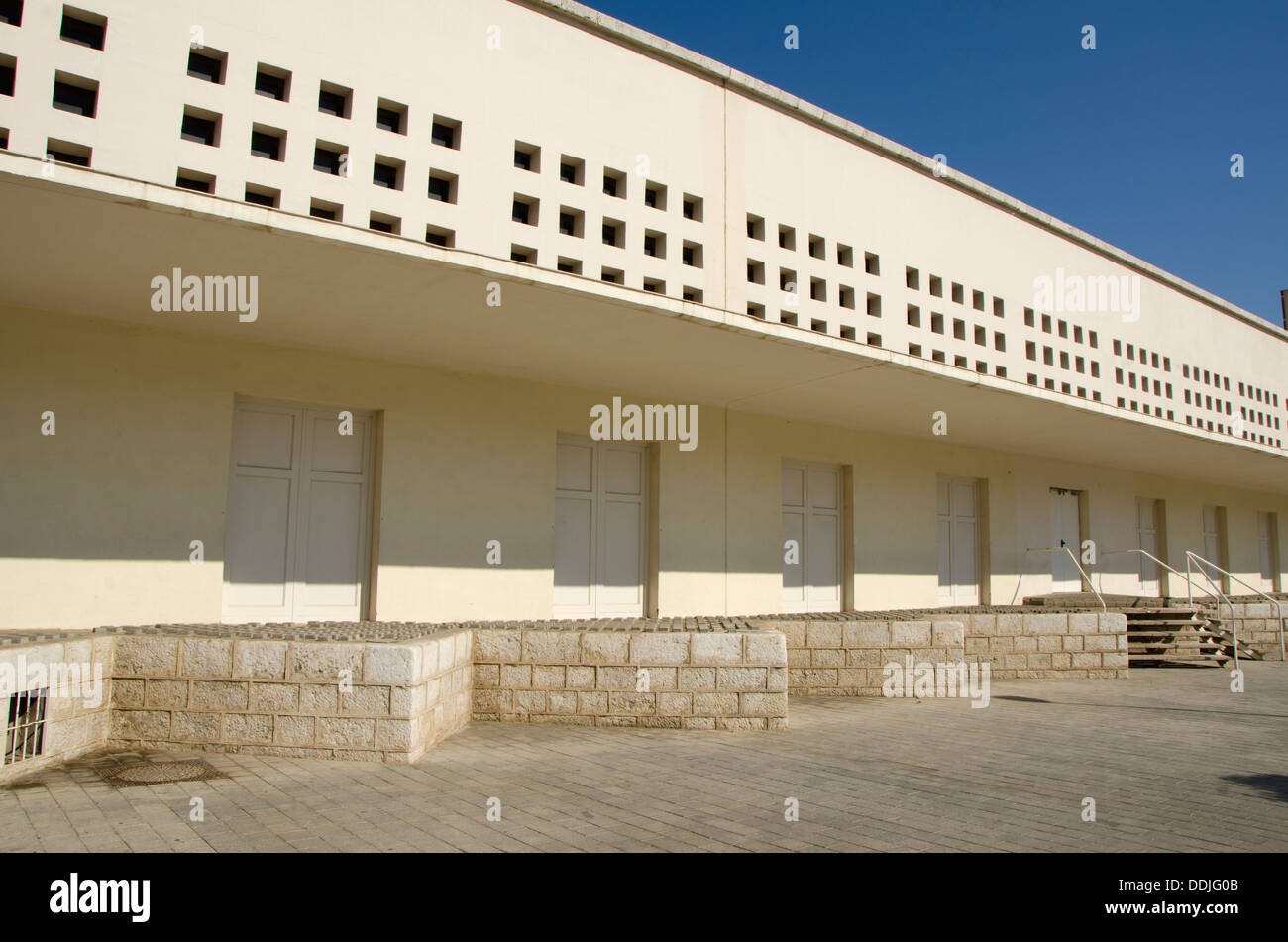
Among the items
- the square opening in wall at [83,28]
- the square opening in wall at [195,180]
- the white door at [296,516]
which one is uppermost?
the square opening in wall at [83,28]

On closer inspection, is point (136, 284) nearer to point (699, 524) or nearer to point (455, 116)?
point (455, 116)

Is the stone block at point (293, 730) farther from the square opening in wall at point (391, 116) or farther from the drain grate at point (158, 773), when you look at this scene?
the square opening in wall at point (391, 116)

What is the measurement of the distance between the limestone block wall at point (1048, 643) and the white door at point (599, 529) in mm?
4668

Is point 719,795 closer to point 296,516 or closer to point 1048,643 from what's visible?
point 296,516

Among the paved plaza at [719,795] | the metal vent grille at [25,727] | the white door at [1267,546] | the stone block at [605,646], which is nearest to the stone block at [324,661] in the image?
the paved plaza at [719,795]

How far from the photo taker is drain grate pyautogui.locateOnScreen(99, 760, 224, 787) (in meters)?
5.73

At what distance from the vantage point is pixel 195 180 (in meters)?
7.68

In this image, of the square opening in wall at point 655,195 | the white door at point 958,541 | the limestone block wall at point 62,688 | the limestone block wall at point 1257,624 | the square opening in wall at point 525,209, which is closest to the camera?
the limestone block wall at point 62,688

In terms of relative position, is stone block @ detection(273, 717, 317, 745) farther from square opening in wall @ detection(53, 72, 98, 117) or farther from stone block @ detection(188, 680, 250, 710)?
square opening in wall @ detection(53, 72, 98, 117)

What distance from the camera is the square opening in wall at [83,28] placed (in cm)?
724

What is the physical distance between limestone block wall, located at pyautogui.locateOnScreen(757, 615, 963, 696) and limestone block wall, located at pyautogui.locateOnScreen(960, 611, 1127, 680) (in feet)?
6.93

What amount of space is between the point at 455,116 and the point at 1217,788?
878 cm

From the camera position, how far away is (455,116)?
920 centimetres
